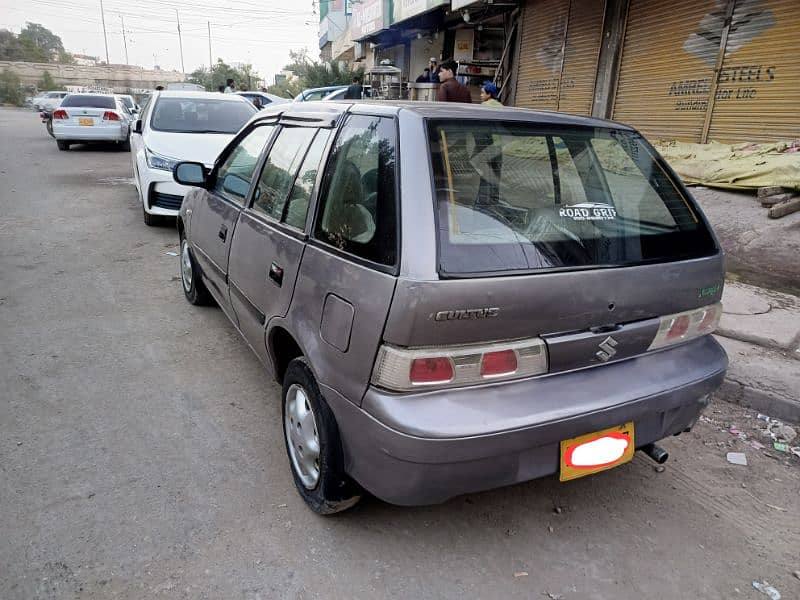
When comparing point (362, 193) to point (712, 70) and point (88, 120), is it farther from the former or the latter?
point (88, 120)

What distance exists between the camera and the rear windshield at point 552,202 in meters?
1.95

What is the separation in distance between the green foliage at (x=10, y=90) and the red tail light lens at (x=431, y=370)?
71.5 meters

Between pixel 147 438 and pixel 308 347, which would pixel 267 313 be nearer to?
pixel 308 347

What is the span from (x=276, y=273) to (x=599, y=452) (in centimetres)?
157

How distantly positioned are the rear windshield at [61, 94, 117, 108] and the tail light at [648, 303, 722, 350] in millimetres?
17044

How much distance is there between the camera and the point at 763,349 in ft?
12.6

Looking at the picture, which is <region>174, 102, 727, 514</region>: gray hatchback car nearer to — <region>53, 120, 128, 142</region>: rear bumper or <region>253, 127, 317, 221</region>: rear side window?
<region>253, 127, 317, 221</region>: rear side window

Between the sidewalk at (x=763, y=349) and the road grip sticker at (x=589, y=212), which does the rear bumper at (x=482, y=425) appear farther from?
the sidewalk at (x=763, y=349)

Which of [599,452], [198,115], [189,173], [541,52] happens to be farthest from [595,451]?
[541,52]

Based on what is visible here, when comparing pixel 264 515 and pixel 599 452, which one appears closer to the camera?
pixel 599 452

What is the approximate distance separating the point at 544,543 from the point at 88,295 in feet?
14.6

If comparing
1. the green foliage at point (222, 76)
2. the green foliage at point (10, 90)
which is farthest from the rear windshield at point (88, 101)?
the green foliage at point (10, 90)

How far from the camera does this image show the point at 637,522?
94.8 inches

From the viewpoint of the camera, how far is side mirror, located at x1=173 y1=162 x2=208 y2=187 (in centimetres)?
382
